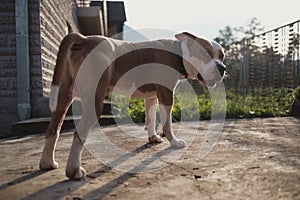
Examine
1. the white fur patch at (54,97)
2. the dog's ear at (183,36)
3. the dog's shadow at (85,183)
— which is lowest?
the dog's shadow at (85,183)

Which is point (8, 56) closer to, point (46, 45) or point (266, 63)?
A: point (46, 45)

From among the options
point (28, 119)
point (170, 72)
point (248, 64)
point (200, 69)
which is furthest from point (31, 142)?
point (248, 64)

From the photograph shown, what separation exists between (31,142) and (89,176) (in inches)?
75.4

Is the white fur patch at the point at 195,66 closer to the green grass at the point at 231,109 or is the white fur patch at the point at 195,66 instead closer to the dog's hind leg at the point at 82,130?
the dog's hind leg at the point at 82,130

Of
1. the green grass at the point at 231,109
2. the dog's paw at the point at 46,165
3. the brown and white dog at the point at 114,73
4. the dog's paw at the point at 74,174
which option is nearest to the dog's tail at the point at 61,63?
the brown and white dog at the point at 114,73

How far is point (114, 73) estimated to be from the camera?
2.62 meters

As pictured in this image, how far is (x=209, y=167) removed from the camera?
2.30m

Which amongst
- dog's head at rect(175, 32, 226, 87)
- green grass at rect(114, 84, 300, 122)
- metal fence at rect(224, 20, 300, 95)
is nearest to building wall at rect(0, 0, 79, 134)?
green grass at rect(114, 84, 300, 122)

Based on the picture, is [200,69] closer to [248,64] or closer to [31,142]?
[31,142]

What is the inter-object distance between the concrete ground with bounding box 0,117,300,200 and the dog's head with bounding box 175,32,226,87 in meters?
0.64

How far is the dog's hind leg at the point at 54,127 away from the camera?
2.40 m

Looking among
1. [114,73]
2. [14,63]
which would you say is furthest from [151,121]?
[14,63]

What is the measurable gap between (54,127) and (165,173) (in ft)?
2.87

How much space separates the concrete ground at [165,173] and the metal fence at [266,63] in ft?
14.7
